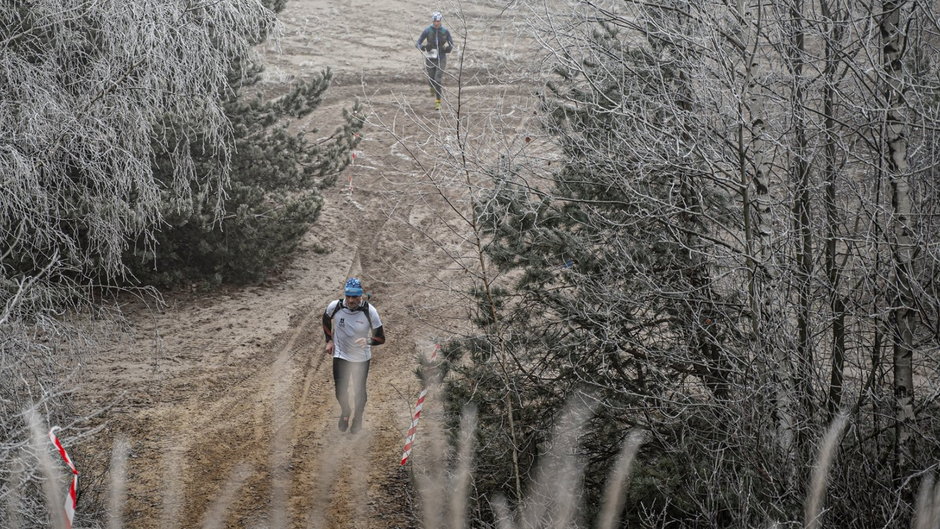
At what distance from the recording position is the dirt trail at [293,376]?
1000 centimetres

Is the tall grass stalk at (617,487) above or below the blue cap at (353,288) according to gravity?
below

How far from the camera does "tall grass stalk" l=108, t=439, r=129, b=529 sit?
915 centimetres

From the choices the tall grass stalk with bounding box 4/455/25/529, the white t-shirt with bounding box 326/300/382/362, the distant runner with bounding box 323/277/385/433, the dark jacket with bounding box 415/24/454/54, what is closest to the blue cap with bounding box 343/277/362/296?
the distant runner with bounding box 323/277/385/433

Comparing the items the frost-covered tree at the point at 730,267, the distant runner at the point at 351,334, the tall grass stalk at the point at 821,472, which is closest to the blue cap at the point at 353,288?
the distant runner at the point at 351,334

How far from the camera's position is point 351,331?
10.5m

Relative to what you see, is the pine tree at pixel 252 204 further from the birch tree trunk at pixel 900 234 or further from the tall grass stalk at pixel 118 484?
the birch tree trunk at pixel 900 234

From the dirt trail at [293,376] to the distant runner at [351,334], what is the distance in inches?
45.1

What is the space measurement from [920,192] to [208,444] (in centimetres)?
872

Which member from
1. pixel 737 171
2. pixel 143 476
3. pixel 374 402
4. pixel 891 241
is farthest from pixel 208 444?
pixel 891 241

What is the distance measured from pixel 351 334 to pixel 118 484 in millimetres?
3151

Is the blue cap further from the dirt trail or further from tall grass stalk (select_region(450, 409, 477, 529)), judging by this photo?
tall grass stalk (select_region(450, 409, 477, 529))

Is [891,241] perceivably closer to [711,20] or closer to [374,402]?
[711,20]

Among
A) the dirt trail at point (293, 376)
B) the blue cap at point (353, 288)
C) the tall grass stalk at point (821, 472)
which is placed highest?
the tall grass stalk at point (821, 472)

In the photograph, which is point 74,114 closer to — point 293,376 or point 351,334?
point 351,334
